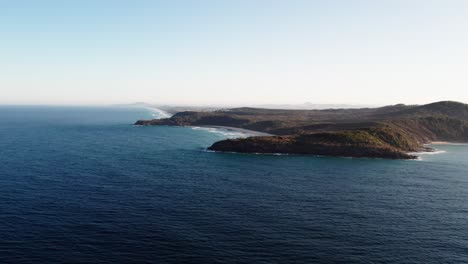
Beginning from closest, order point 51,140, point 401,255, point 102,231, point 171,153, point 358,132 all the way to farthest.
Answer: point 401,255 < point 102,231 < point 171,153 < point 358,132 < point 51,140

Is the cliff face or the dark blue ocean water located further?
the cliff face

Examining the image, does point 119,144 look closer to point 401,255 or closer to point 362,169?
point 362,169

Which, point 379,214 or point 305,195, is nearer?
point 379,214

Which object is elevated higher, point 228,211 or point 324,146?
point 324,146

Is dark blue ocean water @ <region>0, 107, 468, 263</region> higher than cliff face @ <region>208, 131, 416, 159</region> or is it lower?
lower

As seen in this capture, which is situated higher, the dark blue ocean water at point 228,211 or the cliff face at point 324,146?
the cliff face at point 324,146

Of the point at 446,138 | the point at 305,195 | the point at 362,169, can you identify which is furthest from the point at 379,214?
the point at 446,138

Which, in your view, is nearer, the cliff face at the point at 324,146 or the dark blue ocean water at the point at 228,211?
the dark blue ocean water at the point at 228,211

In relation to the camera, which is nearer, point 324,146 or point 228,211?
point 228,211
